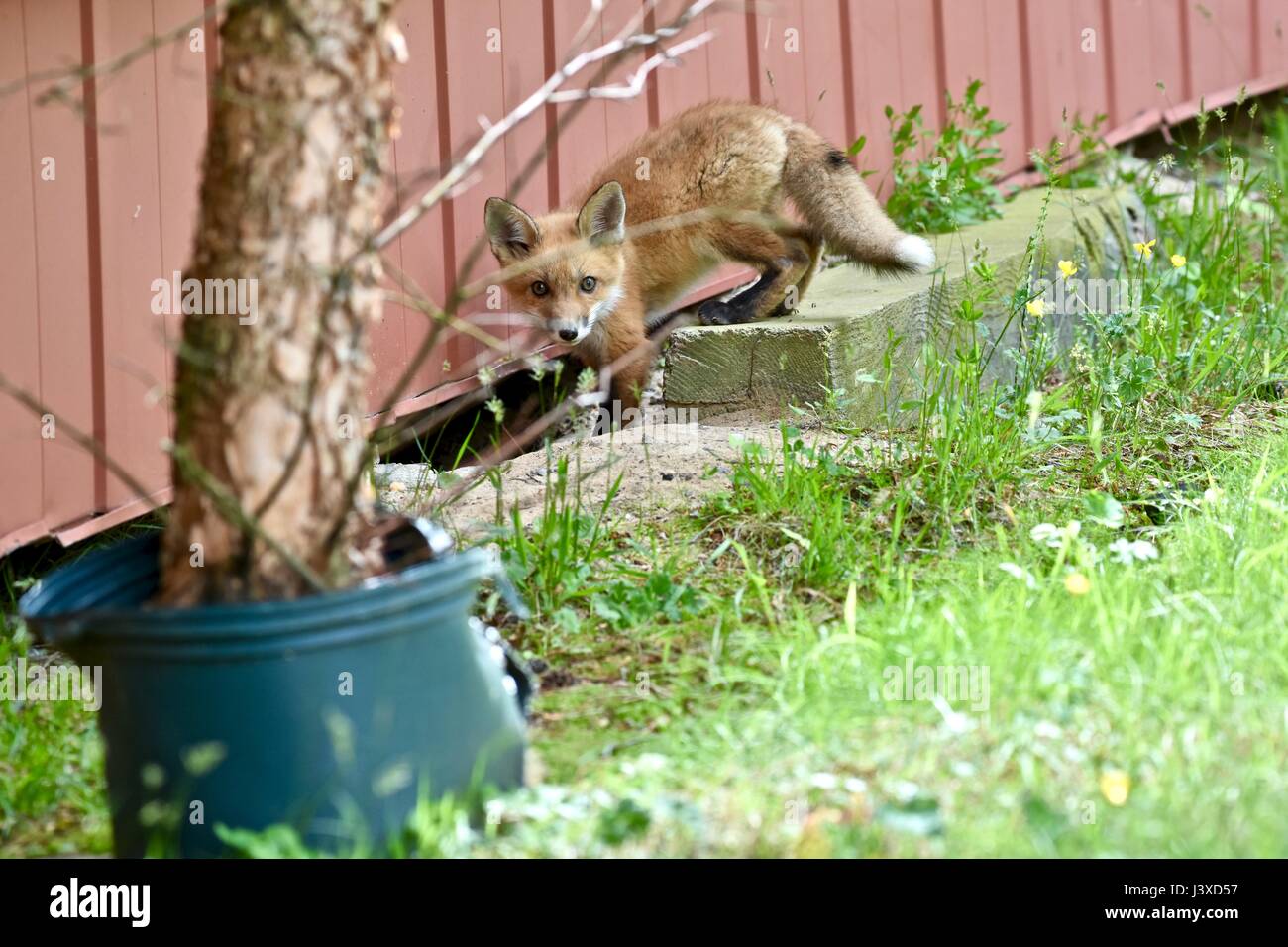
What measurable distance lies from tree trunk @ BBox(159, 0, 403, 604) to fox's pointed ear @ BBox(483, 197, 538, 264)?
2690 millimetres

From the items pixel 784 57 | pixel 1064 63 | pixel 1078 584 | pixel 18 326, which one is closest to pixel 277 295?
pixel 1078 584

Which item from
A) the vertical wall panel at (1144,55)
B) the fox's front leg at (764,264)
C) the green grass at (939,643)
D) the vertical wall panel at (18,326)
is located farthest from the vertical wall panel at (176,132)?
the vertical wall panel at (1144,55)

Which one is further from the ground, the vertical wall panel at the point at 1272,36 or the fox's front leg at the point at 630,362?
the vertical wall panel at the point at 1272,36

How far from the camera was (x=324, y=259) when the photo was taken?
86.4 inches

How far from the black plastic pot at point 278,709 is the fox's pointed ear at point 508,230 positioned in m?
2.98

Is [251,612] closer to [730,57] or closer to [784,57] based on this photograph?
[730,57]

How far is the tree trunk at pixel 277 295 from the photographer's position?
216cm

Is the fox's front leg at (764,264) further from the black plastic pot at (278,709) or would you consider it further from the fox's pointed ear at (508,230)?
the black plastic pot at (278,709)

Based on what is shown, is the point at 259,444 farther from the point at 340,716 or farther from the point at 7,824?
the point at 7,824

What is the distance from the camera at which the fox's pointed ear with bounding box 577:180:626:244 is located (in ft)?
16.8

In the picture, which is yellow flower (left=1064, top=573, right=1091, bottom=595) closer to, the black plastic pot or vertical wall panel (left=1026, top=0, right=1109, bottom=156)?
the black plastic pot

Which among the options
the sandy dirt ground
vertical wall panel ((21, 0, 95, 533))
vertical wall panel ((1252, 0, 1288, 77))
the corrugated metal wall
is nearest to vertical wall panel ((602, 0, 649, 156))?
the corrugated metal wall
